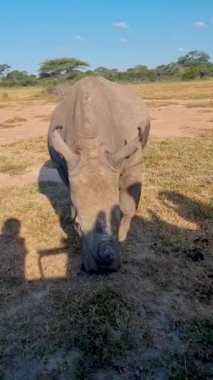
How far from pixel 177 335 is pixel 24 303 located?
1.87 metres

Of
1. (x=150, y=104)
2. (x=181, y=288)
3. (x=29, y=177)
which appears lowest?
(x=150, y=104)

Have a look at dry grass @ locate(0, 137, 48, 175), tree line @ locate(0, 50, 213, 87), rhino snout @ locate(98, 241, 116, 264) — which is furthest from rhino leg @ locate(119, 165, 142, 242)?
tree line @ locate(0, 50, 213, 87)

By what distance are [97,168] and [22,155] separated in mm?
9206

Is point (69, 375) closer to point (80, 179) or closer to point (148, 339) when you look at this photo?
point (148, 339)

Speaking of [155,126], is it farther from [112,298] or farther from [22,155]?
[112,298]

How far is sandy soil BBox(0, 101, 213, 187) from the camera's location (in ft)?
36.9

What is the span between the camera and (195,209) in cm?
810

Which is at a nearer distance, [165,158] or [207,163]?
[207,163]

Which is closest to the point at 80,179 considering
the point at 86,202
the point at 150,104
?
the point at 86,202

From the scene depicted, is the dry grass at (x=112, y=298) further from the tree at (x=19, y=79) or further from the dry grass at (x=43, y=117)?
the tree at (x=19, y=79)

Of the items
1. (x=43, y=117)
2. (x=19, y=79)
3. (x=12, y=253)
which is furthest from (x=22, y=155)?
(x=19, y=79)

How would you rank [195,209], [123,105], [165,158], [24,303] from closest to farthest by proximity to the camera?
[24,303], [123,105], [195,209], [165,158]

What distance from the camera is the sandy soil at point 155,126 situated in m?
11.2

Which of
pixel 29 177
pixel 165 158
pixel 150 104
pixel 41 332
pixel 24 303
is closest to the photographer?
pixel 41 332
